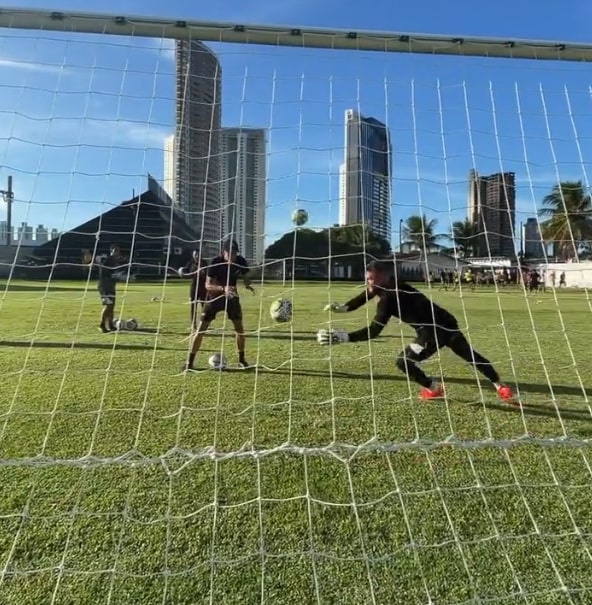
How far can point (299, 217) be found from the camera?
174 inches

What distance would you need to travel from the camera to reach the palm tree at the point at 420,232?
465 centimetres

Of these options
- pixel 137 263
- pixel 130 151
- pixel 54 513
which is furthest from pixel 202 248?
pixel 54 513

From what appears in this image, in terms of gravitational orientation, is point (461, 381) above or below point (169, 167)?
below

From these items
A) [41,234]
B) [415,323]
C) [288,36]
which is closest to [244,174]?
[288,36]

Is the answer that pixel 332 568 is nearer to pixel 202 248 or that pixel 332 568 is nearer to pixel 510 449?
pixel 510 449

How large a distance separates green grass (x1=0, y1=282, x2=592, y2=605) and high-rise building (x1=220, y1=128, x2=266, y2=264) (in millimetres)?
1691

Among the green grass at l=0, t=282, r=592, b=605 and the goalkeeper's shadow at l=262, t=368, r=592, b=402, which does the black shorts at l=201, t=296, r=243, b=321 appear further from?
the green grass at l=0, t=282, r=592, b=605

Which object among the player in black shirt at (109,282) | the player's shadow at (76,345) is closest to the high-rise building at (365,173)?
the player's shadow at (76,345)

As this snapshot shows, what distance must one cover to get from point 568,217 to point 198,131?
11.7ft

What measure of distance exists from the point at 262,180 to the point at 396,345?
5.41 m

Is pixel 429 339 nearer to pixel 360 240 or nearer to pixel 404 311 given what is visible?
pixel 404 311

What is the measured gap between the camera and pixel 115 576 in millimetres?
2391

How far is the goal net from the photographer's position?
2514mm

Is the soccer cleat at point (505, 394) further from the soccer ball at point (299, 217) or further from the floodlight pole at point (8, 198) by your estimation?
the floodlight pole at point (8, 198)
